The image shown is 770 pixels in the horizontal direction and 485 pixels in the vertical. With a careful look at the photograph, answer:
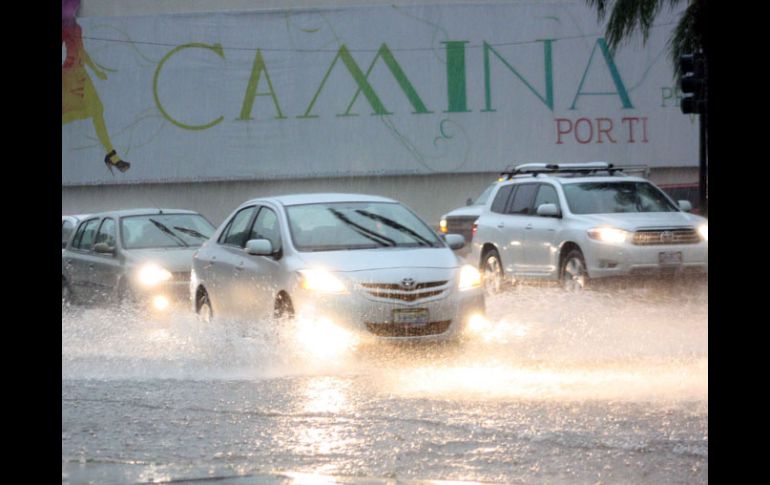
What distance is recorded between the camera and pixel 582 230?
14.6 metres

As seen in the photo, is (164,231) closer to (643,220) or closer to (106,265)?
(106,265)

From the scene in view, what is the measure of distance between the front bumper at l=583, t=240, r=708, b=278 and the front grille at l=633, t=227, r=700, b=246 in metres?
0.05

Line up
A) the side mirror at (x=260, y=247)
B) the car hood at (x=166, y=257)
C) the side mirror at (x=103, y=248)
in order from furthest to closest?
the side mirror at (x=103, y=248)
the car hood at (x=166, y=257)
the side mirror at (x=260, y=247)

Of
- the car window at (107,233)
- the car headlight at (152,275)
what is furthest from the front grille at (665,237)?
the car window at (107,233)

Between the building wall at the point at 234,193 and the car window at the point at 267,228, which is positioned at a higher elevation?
the building wall at the point at 234,193

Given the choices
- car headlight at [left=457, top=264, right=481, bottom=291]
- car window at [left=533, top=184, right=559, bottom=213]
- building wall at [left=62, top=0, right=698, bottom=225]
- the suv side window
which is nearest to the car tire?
car headlight at [left=457, top=264, right=481, bottom=291]

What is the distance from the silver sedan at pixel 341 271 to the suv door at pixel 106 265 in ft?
Answer: 7.11

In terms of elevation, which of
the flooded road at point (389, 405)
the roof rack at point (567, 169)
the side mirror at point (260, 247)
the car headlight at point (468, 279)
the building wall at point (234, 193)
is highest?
the building wall at point (234, 193)

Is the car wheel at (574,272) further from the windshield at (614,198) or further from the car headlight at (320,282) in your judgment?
the car headlight at (320,282)

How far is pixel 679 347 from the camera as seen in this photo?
1087 centimetres

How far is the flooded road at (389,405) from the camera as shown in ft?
19.4
